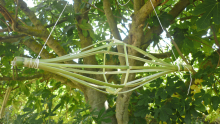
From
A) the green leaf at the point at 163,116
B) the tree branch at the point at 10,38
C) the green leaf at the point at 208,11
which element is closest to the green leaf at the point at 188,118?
the green leaf at the point at 163,116

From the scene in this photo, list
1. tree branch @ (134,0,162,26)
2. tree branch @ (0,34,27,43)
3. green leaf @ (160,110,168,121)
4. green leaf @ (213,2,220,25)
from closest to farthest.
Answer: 1. green leaf @ (213,2,220,25)
2. tree branch @ (134,0,162,26)
3. green leaf @ (160,110,168,121)
4. tree branch @ (0,34,27,43)

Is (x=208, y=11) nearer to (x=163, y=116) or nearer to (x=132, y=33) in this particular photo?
(x=132, y=33)

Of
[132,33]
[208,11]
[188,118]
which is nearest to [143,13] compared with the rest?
[132,33]

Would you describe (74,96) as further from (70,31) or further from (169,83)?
(169,83)

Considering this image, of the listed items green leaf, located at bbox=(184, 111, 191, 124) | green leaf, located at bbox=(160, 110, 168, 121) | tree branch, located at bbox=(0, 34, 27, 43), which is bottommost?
green leaf, located at bbox=(184, 111, 191, 124)

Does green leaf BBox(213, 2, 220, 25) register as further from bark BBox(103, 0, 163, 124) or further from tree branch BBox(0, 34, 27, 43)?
tree branch BBox(0, 34, 27, 43)

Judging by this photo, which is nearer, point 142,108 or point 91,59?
point 142,108

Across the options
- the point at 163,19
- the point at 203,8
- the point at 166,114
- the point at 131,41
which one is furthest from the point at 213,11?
the point at 166,114

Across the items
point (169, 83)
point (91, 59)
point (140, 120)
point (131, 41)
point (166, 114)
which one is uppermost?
point (131, 41)

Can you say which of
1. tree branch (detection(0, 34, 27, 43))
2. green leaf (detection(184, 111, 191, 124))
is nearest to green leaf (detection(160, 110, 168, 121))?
green leaf (detection(184, 111, 191, 124))

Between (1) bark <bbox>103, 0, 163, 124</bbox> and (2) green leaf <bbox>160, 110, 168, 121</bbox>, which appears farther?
(2) green leaf <bbox>160, 110, 168, 121</bbox>

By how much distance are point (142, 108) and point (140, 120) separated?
0.13m

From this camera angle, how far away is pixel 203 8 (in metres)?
0.82

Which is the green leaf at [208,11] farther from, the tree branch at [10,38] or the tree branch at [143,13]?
the tree branch at [10,38]
